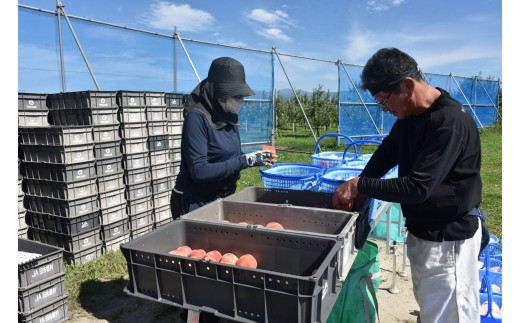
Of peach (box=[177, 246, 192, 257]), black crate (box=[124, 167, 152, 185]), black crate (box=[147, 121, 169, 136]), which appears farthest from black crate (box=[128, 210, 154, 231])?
peach (box=[177, 246, 192, 257])

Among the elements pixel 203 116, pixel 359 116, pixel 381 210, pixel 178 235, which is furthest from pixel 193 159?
pixel 359 116

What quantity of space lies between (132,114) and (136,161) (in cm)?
72

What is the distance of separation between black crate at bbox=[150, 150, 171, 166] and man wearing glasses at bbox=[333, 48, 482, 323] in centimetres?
396

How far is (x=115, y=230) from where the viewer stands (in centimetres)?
506

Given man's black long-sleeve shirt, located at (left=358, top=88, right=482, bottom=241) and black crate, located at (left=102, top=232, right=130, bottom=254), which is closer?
man's black long-sleeve shirt, located at (left=358, top=88, right=482, bottom=241)

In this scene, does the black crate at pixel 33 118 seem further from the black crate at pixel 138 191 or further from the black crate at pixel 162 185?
the black crate at pixel 162 185

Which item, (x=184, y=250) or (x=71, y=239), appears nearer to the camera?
(x=184, y=250)

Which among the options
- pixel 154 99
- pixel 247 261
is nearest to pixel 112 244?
pixel 154 99

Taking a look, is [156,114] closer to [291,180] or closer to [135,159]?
[135,159]

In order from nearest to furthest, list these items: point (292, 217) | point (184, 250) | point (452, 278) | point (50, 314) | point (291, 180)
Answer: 1. point (184, 250)
2. point (452, 278)
3. point (292, 217)
4. point (291, 180)
5. point (50, 314)

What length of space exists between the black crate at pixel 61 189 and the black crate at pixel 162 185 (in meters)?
0.96

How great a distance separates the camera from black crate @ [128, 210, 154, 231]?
17.4ft

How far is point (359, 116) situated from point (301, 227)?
44.7 feet

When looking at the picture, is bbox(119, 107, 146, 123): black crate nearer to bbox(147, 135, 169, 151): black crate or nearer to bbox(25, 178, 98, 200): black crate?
bbox(147, 135, 169, 151): black crate
